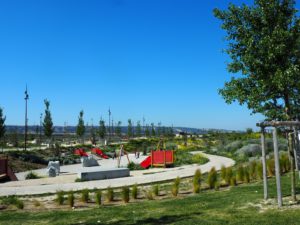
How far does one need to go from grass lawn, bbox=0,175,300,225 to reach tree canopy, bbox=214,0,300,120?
240 centimetres

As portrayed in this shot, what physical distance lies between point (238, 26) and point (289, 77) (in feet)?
5.98

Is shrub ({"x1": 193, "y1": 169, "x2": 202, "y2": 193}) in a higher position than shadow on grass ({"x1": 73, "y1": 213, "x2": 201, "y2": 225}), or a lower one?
higher

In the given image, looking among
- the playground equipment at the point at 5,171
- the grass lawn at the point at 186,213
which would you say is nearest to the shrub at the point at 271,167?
the grass lawn at the point at 186,213

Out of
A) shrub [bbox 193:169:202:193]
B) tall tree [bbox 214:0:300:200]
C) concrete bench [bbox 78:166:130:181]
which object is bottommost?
concrete bench [bbox 78:166:130:181]

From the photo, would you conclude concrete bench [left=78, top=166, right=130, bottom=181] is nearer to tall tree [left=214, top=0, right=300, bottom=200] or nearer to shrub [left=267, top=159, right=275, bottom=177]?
shrub [left=267, top=159, right=275, bottom=177]

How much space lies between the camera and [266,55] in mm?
8219

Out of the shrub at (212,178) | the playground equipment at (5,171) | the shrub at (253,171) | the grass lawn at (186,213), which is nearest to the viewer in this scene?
the grass lawn at (186,213)

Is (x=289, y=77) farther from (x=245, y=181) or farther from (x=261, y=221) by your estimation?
(x=245, y=181)

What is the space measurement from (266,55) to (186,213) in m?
4.09

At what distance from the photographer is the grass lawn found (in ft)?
23.0

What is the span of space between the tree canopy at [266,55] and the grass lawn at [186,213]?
240 cm

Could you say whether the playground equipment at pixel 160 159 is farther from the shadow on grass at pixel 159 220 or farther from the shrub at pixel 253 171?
the shadow on grass at pixel 159 220

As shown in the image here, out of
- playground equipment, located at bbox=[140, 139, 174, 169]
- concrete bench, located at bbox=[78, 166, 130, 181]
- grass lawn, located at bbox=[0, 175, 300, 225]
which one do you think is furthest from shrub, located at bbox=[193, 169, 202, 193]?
playground equipment, located at bbox=[140, 139, 174, 169]

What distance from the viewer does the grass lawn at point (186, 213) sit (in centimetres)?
702
